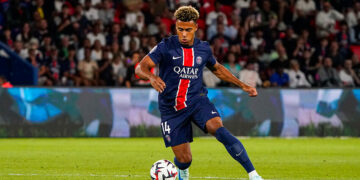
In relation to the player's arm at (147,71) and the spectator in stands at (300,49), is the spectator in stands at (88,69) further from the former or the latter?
the player's arm at (147,71)

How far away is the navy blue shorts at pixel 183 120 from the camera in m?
8.66

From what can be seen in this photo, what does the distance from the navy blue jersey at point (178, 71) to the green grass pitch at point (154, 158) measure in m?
1.68

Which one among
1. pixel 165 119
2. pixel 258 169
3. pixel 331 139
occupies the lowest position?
pixel 331 139

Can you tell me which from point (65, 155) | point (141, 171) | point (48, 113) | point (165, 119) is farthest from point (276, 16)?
point (165, 119)

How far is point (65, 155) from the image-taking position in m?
13.8

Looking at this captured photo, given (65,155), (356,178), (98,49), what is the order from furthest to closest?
(98,49)
(65,155)
(356,178)

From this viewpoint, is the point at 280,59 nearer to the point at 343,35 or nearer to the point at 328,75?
the point at 328,75

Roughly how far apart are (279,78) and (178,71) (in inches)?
516

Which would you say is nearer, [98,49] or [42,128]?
[42,128]

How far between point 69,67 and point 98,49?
3.40 ft

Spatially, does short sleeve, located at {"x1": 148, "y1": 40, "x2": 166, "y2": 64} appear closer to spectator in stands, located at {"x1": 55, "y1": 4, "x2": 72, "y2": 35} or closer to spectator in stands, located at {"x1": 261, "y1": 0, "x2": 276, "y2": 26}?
spectator in stands, located at {"x1": 55, "y1": 4, "x2": 72, "y2": 35}

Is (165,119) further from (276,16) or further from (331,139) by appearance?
(276,16)

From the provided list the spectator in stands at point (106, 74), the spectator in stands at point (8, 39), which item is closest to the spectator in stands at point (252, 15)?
the spectator in stands at point (106, 74)

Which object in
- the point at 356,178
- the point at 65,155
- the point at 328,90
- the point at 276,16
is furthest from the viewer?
the point at 276,16
